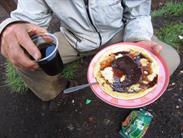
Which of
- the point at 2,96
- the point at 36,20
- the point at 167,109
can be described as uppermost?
the point at 36,20

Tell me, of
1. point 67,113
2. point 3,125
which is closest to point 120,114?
point 67,113

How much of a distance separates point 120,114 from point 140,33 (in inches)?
28.3

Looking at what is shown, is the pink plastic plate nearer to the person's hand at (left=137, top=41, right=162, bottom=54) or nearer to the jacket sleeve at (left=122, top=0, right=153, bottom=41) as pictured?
the person's hand at (left=137, top=41, right=162, bottom=54)

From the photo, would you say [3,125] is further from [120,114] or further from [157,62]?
[157,62]

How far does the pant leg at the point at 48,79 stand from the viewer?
2183 millimetres

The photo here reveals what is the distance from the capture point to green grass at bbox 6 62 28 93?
2732 mm

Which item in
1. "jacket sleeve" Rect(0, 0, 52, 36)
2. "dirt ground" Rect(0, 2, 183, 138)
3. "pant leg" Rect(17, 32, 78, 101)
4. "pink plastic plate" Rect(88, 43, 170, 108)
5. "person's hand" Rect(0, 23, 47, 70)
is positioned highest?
"person's hand" Rect(0, 23, 47, 70)

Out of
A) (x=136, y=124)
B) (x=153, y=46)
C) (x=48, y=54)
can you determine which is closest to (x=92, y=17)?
(x=153, y=46)

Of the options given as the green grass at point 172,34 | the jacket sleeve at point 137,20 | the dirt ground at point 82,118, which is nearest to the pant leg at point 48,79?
the dirt ground at point 82,118

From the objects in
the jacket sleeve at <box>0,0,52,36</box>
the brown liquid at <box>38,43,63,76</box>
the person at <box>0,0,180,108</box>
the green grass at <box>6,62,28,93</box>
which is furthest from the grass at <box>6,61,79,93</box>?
the brown liquid at <box>38,43,63,76</box>

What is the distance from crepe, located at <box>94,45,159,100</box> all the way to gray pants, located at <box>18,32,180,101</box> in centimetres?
31

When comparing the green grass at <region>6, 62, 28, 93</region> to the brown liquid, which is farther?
the green grass at <region>6, 62, 28, 93</region>

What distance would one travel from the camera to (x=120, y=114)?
244cm

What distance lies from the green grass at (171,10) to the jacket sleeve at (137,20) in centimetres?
98
